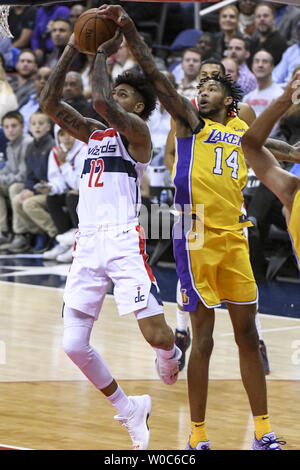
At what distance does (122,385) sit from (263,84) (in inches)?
250

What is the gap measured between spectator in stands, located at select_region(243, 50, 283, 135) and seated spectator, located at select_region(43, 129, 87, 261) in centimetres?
246

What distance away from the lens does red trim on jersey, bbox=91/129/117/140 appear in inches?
198

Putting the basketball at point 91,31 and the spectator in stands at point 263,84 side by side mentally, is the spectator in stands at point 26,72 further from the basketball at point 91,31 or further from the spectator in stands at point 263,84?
the basketball at point 91,31

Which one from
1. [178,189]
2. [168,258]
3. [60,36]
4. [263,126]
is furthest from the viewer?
[60,36]

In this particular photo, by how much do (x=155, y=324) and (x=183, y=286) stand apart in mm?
402

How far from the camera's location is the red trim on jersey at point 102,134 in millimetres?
5039

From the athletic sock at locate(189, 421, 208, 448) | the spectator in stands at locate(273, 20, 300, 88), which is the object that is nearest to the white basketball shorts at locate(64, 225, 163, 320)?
the athletic sock at locate(189, 421, 208, 448)

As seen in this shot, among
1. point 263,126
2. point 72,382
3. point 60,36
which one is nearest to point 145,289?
point 263,126

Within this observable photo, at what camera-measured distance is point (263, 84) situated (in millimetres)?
11688

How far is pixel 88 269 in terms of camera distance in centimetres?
487

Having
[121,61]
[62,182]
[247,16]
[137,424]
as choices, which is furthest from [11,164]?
[137,424]

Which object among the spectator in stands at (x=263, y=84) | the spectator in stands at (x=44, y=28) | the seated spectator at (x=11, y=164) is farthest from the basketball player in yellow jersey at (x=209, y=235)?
the spectator in stands at (x=44, y=28)

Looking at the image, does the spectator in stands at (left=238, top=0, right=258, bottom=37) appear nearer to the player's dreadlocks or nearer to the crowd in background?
the crowd in background
